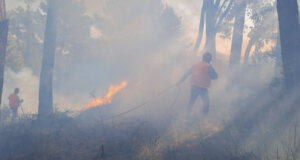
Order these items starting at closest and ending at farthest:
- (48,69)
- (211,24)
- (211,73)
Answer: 1. (211,73)
2. (48,69)
3. (211,24)

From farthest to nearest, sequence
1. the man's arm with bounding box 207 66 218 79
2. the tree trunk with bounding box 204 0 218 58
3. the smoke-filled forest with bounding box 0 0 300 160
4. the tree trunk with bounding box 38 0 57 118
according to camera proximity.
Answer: the tree trunk with bounding box 204 0 218 58, the tree trunk with bounding box 38 0 57 118, the man's arm with bounding box 207 66 218 79, the smoke-filled forest with bounding box 0 0 300 160

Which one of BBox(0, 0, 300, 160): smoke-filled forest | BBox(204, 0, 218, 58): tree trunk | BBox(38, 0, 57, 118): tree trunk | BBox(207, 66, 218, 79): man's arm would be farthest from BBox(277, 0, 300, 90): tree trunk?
BBox(204, 0, 218, 58): tree trunk

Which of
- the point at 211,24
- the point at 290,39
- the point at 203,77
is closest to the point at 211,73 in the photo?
the point at 203,77

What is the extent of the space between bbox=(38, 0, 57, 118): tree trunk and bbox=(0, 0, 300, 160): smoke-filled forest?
0.13ft

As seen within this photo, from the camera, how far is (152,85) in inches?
643

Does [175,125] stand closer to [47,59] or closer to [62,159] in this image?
A: [62,159]

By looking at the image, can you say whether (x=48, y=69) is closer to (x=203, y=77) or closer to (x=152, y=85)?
(x=203, y=77)

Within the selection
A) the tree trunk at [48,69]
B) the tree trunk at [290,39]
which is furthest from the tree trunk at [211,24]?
the tree trunk at [290,39]

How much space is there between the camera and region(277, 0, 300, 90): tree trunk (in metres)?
5.95

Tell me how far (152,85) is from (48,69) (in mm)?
7362

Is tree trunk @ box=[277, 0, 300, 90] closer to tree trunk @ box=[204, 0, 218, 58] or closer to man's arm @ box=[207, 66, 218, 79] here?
man's arm @ box=[207, 66, 218, 79]

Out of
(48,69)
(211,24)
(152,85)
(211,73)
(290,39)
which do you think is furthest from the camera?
(152,85)

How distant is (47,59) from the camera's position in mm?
10352

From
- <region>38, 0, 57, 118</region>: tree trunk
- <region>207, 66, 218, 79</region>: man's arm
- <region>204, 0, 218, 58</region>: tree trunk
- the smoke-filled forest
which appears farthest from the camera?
<region>204, 0, 218, 58</region>: tree trunk
